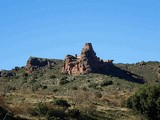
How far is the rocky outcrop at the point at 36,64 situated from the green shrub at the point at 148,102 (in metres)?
70.8

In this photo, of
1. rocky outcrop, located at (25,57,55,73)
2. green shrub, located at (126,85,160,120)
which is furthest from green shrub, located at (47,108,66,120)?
rocky outcrop, located at (25,57,55,73)

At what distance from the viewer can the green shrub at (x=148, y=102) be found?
178 feet

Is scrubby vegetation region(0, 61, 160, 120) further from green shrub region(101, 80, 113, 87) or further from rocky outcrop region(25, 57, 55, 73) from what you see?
rocky outcrop region(25, 57, 55, 73)

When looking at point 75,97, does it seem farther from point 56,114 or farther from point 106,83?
point 106,83

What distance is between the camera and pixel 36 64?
427 feet

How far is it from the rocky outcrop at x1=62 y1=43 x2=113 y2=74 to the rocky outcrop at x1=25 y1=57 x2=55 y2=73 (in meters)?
15.0

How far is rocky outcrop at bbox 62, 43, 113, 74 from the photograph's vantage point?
110875 mm

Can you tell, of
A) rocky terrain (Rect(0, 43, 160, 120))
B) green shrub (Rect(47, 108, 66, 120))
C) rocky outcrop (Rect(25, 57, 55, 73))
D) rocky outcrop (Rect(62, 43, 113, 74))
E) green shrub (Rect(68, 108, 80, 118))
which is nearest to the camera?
green shrub (Rect(47, 108, 66, 120))

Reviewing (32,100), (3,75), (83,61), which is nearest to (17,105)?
(32,100)

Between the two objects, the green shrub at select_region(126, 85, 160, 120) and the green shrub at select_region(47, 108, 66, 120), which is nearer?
the green shrub at select_region(47, 108, 66, 120)

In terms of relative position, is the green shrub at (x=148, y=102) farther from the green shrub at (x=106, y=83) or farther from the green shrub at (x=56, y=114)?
the green shrub at (x=106, y=83)

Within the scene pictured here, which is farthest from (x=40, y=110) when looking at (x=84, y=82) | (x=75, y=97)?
(x=84, y=82)

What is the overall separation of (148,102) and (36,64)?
259 ft

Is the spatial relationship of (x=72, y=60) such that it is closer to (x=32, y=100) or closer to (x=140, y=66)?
(x=140, y=66)
